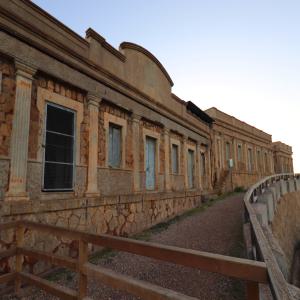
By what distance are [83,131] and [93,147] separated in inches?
21.5

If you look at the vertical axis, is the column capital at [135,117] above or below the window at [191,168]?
above

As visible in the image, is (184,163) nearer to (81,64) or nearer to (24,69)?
(81,64)

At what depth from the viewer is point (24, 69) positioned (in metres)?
5.57

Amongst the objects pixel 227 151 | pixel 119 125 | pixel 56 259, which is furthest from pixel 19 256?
pixel 227 151

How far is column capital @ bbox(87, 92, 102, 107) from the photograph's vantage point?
7348 mm

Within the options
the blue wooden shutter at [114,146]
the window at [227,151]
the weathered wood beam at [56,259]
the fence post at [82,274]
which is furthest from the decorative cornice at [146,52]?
the window at [227,151]

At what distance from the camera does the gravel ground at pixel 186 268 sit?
14.4 feet

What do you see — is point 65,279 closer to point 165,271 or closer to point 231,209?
point 165,271

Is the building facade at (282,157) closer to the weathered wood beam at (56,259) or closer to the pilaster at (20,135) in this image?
the pilaster at (20,135)

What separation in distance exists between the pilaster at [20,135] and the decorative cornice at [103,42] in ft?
9.21

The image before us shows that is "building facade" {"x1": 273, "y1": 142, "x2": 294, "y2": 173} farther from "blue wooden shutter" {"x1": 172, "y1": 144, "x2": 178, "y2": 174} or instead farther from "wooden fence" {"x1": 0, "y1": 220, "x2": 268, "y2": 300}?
"wooden fence" {"x1": 0, "y1": 220, "x2": 268, "y2": 300}

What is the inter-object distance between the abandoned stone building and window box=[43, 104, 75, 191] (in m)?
0.03

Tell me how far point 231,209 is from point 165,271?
7153 mm

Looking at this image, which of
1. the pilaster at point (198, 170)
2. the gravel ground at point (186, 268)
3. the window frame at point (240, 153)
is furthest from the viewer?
the window frame at point (240, 153)
